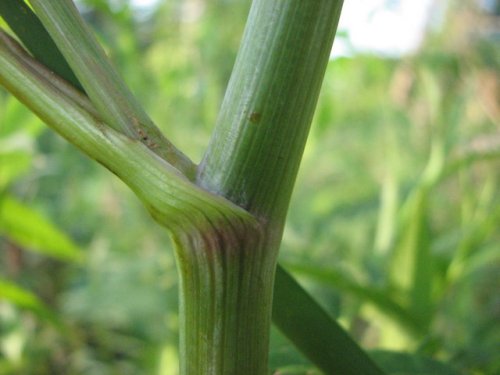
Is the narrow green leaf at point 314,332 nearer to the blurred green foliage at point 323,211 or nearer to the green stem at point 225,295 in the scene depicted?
the green stem at point 225,295

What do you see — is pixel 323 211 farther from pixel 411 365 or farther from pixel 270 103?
pixel 270 103

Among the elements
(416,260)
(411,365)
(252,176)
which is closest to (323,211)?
(416,260)

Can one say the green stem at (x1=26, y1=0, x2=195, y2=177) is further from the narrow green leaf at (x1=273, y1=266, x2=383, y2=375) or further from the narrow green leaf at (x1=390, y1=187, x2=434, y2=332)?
the narrow green leaf at (x1=390, y1=187, x2=434, y2=332)

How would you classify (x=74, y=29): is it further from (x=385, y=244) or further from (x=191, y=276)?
(x=385, y=244)

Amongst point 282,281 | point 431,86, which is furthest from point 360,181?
point 282,281

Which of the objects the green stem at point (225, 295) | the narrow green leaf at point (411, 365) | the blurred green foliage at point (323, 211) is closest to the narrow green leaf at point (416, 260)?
the blurred green foliage at point (323, 211)
